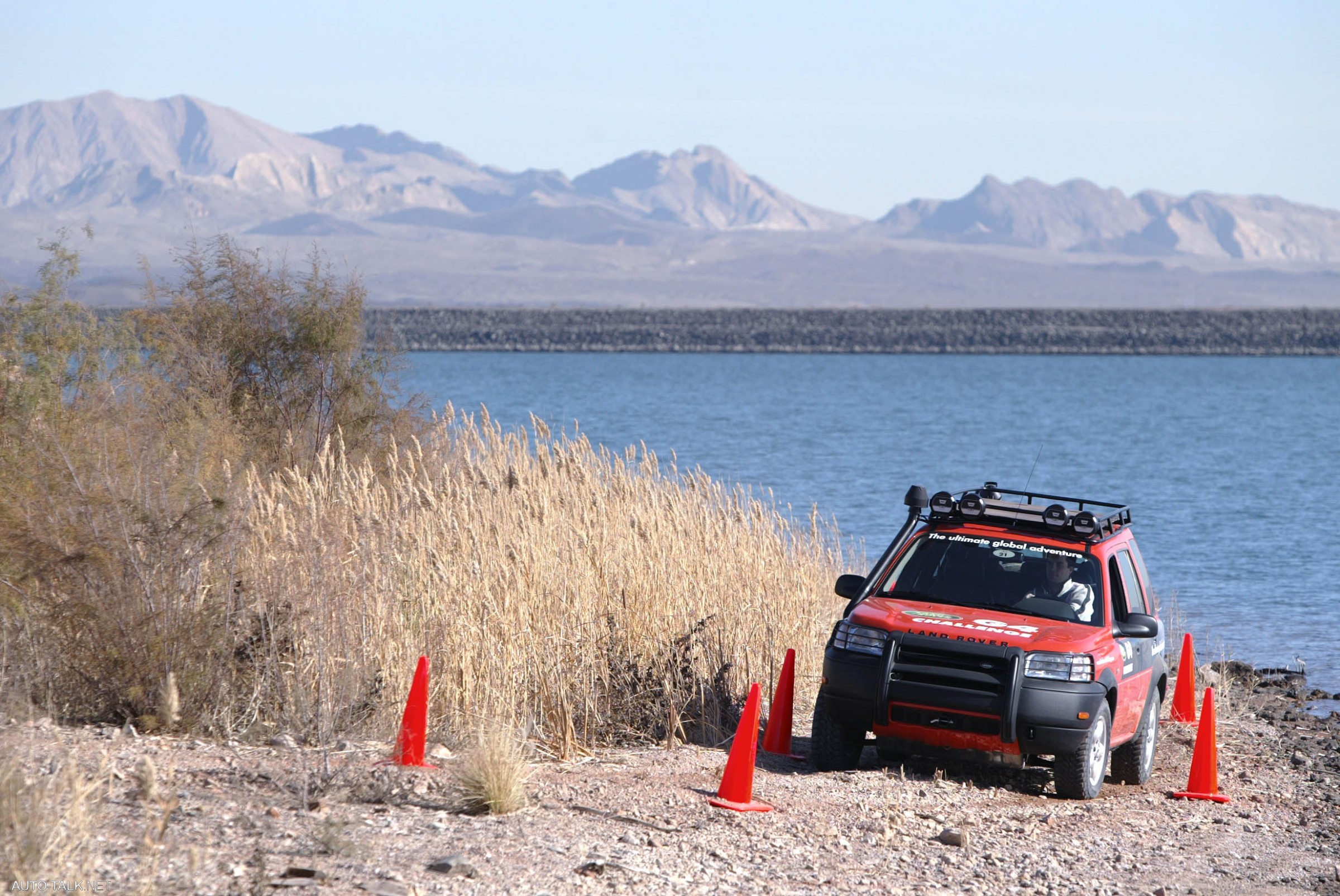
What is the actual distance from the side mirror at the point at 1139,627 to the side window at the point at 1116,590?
15 centimetres

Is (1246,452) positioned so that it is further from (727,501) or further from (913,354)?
(913,354)

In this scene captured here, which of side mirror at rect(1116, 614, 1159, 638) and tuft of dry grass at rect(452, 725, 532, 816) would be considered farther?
side mirror at rect(1116, 614, 1159, 638)

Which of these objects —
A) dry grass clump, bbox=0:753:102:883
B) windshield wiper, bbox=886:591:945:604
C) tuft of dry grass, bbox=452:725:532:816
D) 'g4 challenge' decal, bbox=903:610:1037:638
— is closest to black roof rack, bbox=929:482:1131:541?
windshield wiper, bbox=886:591:945:604

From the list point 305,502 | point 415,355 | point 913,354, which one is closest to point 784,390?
point 415,355

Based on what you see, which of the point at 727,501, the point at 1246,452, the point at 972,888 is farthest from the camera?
the point at 1246,452

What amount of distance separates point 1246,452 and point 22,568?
44.4 m

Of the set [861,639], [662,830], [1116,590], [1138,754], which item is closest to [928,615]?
[861,639]

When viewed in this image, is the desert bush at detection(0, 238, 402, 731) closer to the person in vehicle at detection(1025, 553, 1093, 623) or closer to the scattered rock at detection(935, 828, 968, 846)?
the scattered rock at detection(935, 828, 968, 846)

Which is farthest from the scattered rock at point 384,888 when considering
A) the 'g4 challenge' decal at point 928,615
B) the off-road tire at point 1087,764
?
the off-road tire at point 1087,764

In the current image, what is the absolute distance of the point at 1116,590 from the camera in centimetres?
918

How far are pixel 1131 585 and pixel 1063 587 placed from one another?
2.52 ft

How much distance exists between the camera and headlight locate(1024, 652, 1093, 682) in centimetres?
824

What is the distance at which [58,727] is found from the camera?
24.3 ft

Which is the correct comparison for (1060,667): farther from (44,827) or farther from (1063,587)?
(44,827)
